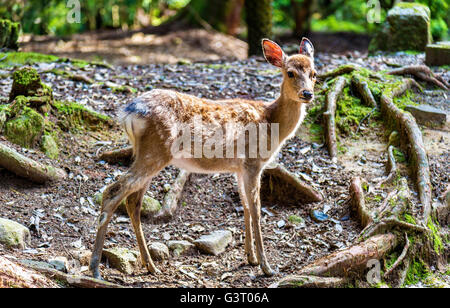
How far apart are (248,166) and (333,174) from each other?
1773mm

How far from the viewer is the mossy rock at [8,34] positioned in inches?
426

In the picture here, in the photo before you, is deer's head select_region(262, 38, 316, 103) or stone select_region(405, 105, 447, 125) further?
stone select_region(405, 105, 447, 125)

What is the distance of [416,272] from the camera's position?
18.7ft

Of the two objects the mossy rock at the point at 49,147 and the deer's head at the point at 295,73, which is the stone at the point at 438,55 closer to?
the deer's head at the point at 295,73

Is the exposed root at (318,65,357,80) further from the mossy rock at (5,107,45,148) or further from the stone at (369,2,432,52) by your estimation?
the mossy rock at (5,107,45,148)

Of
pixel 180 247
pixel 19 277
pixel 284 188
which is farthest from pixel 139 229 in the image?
pixel 284 188

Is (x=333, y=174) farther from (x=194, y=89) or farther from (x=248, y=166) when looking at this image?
(x=194, y=89)

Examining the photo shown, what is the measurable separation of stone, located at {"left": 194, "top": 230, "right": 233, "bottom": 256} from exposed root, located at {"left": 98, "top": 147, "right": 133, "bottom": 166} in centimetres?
160

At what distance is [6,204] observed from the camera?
19.3ft

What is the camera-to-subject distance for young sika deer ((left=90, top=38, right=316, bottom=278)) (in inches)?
200

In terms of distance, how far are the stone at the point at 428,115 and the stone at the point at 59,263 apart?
5.15m

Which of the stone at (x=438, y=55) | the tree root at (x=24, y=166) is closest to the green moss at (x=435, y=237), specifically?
the tree root at (x=24, y=166)

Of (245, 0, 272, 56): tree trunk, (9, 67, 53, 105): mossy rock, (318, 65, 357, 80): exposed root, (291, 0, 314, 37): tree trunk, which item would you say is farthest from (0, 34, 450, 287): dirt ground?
(291, 0, 314, 37): tree trunk

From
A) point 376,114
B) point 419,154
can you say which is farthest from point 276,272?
point 376,114
